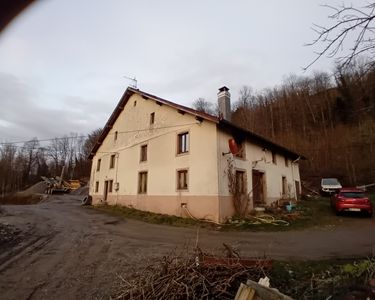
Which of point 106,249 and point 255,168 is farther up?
point 255,168

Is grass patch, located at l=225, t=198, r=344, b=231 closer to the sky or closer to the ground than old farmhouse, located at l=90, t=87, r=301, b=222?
closer to the ground

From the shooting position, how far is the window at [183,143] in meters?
16.1

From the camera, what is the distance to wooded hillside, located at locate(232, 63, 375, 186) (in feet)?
105

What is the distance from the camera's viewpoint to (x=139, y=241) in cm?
970

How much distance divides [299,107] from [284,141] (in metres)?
8.59

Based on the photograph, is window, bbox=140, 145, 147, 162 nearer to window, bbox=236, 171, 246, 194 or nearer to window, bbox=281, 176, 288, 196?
window, bbox=236, 171, 246, 194

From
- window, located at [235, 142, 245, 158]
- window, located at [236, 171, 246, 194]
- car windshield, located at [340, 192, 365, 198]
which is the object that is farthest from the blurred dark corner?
car windshield, located at [340, 192, 365, 198]

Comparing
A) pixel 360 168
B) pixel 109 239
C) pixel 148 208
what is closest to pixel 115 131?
pixel 148 208

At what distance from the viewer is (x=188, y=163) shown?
15.5 metres

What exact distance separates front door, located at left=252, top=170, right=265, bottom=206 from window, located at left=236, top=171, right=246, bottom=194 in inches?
53.2

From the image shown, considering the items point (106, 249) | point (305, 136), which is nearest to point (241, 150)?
point (106, 249)

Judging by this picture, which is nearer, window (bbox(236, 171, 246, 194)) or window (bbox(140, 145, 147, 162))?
window (bbox(236, 171, 246, 194))

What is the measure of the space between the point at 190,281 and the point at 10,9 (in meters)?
6.71

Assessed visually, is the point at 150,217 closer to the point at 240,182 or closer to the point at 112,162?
the point at 240,182
